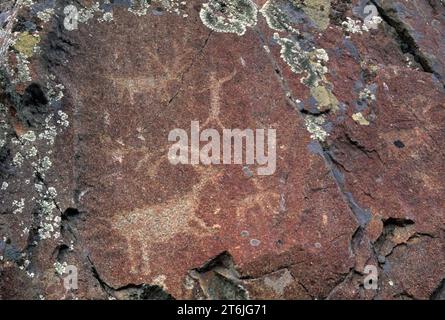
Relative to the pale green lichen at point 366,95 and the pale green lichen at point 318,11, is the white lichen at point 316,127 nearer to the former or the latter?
the pale green lichen at point 366,95

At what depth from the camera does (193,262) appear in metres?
3.66

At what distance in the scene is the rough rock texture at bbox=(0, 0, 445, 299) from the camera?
12.0ft

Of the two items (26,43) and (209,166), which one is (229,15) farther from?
(26,43)

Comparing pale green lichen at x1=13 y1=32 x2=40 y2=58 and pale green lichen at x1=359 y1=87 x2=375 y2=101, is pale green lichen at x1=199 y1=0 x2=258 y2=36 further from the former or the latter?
pale green lichen at x1=13 y1=32 x2=40 y2=58

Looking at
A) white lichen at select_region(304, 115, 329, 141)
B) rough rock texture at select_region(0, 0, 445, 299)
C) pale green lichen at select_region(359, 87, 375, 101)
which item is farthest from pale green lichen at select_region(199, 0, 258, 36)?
pale green lichen at select_region(359, 87, 375, 101)

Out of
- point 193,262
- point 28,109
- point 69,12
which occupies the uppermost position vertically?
point 69,12

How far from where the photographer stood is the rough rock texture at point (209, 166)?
3.65 meters

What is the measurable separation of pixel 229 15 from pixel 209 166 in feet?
3.58

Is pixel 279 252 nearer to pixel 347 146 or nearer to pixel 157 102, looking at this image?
pixel 347 146

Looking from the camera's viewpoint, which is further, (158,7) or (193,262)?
(158,7)

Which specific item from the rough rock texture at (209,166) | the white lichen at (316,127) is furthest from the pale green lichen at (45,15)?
the white lichen at (316,127)

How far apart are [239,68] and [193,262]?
4.18 feet

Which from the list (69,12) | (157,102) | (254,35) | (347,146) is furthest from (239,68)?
(69,12)

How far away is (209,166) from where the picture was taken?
3.92 m
